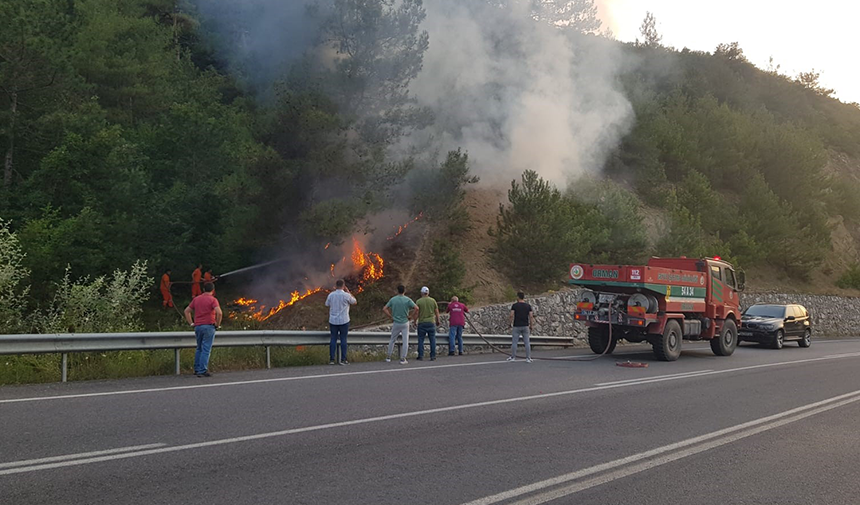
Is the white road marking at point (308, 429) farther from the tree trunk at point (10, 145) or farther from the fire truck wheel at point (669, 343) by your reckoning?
the tree trunk at point (10, 145)

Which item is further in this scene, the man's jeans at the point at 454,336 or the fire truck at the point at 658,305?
the man's jeans at the point at 454,336

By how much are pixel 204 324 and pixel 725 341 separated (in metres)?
14.2

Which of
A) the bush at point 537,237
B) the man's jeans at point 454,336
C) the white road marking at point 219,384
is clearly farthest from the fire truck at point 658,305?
the bush at point 537,237

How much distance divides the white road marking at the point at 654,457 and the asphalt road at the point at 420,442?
0.9 inches

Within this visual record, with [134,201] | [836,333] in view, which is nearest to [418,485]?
[134,201]

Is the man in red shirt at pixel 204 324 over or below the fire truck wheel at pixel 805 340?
over

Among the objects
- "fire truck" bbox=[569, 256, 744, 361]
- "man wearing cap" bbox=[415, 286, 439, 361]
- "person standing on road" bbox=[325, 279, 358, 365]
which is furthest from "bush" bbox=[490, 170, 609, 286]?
"person standing on road" bbox=[325, 279, 358, 365]

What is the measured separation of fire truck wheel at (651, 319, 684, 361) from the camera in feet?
53.2

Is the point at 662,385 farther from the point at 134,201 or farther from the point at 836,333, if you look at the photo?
the point at 836,333

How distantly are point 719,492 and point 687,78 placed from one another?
60.5 m

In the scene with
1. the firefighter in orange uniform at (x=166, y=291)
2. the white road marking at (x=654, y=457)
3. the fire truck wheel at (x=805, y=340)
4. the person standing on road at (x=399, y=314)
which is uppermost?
the firefighter in orange uniform at (x=166, y=291)

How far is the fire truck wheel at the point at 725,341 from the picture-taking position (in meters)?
18.4

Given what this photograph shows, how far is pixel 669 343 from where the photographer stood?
16469 mm

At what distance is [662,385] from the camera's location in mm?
11320
